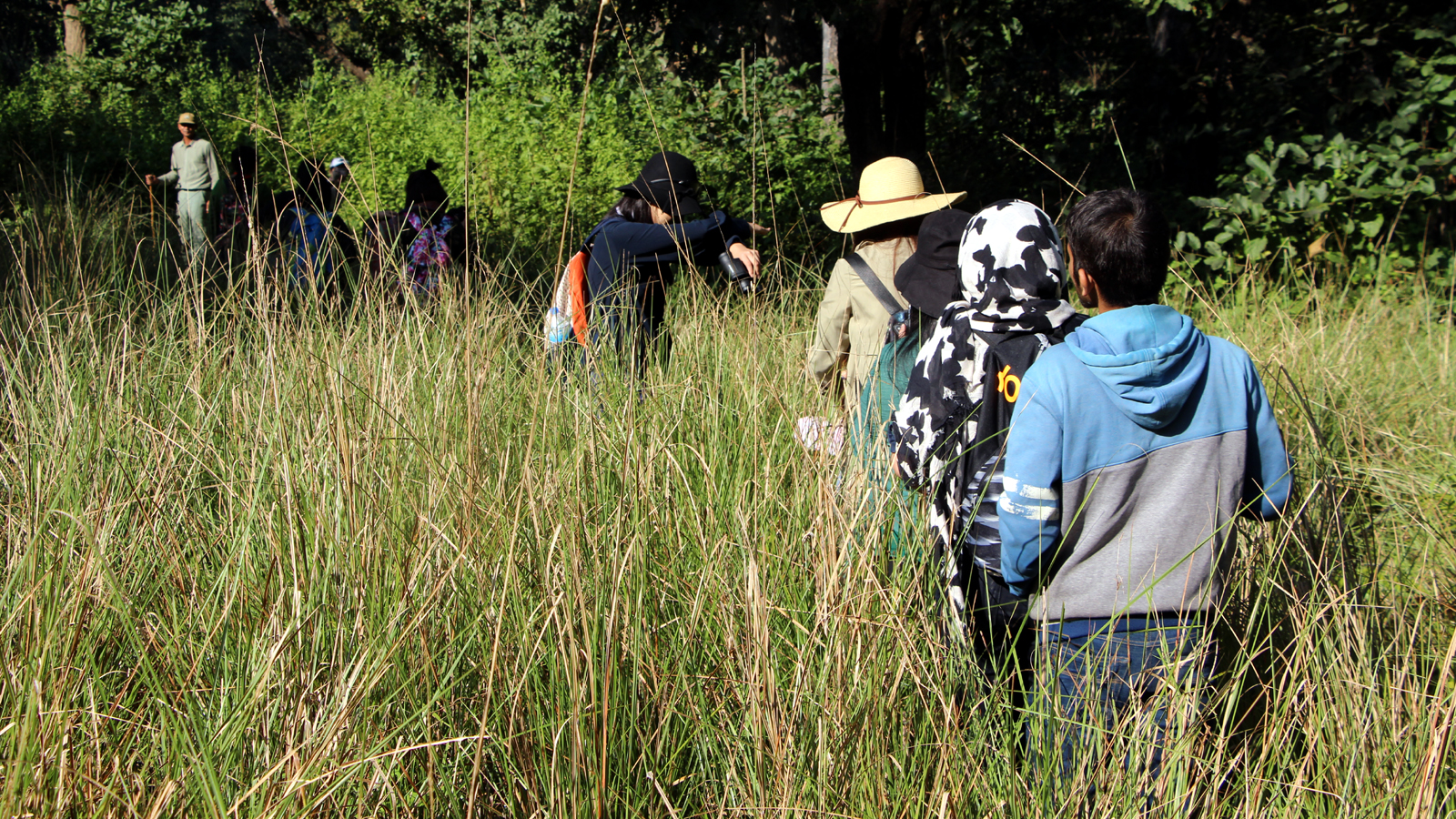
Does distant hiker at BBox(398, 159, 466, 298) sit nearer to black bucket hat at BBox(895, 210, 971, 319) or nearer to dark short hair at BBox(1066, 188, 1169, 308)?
black bucket hat at BBox(895, 210, 971, 319)

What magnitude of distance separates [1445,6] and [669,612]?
291 inches

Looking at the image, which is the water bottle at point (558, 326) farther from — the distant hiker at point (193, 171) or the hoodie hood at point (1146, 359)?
the distant hiker at point (193, 171)

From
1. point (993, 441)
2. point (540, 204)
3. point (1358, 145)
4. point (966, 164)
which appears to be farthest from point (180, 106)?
point (993, 441)

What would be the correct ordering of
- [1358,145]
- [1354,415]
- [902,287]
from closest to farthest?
[902,287] → [1354,415] → [1358,145]

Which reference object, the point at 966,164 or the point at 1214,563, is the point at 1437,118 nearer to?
the point at 966,164

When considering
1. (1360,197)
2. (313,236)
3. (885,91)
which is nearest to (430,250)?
(313,236)

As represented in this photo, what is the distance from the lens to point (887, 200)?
3.16 metres

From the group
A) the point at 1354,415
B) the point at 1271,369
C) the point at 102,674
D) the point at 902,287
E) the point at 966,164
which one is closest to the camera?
the point at 102,674

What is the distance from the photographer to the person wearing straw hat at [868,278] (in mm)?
2928

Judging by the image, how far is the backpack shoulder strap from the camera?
2883 millimetres

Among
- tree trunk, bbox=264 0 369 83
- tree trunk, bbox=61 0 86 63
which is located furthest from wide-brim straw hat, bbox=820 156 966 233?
tree trunk, bbox=61 0 86 63

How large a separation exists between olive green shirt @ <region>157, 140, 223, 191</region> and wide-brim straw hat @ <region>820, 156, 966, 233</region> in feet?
22.4

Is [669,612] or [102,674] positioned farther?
[669,612]

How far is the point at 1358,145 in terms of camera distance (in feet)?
21.5
